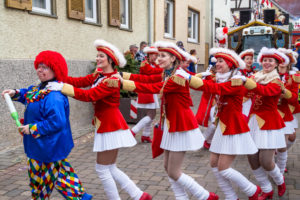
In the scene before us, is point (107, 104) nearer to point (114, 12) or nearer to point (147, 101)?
point (147, 101)

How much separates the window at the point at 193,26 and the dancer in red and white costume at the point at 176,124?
49.8 feet

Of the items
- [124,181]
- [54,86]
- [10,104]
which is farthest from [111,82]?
[124,181]

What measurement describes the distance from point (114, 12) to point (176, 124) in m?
7.51

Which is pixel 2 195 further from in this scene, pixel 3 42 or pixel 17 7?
pixel 17 7

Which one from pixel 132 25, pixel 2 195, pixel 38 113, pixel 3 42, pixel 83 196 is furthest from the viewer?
pixel 132 25

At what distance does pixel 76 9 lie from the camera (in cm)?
889

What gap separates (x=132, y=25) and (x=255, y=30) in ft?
22.7

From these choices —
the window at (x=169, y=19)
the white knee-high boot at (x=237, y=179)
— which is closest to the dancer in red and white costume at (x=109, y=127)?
the white knee-high boot at (x=237, y=179)

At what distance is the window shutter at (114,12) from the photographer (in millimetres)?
10297

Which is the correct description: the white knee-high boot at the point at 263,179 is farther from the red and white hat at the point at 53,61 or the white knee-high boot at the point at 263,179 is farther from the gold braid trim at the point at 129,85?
the red and white hat at the point at 53,61

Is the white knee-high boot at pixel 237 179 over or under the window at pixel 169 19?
under

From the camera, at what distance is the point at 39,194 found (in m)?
3.41

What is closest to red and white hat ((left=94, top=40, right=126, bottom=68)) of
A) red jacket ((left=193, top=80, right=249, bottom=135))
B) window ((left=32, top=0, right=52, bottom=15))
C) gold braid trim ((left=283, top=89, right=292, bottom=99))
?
red jacket ((left=193, top=80, right=249, bottom=135))

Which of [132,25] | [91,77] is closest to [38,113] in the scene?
[91,77]
